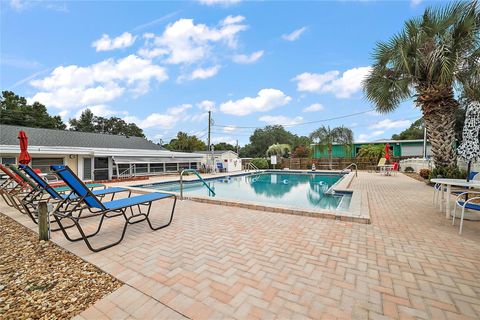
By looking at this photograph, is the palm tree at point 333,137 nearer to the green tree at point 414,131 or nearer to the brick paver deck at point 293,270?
the green tree at point 414,131

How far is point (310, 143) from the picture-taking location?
84.8 feet

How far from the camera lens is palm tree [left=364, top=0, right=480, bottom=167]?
26.2 feet

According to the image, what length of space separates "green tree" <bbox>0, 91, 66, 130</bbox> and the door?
75.6ft

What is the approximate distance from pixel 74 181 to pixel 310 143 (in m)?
25.2

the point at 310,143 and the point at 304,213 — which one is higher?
the point at 310,143

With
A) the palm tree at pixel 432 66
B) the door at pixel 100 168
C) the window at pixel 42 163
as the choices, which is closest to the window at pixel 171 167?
the door at pixel 100 168

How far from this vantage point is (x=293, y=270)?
2674 millimetres

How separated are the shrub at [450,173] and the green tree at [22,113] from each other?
42898mm

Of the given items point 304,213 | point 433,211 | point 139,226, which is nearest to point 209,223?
point 139,226

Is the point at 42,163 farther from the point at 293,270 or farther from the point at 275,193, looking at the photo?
the point at 293,270

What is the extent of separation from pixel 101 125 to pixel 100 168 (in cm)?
3778

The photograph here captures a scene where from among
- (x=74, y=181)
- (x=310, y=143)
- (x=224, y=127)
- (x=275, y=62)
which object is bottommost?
(x=74, y=181)

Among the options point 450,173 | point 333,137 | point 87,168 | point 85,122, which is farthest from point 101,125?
point 450,173

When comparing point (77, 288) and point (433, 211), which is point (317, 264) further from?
point (433, 211)
